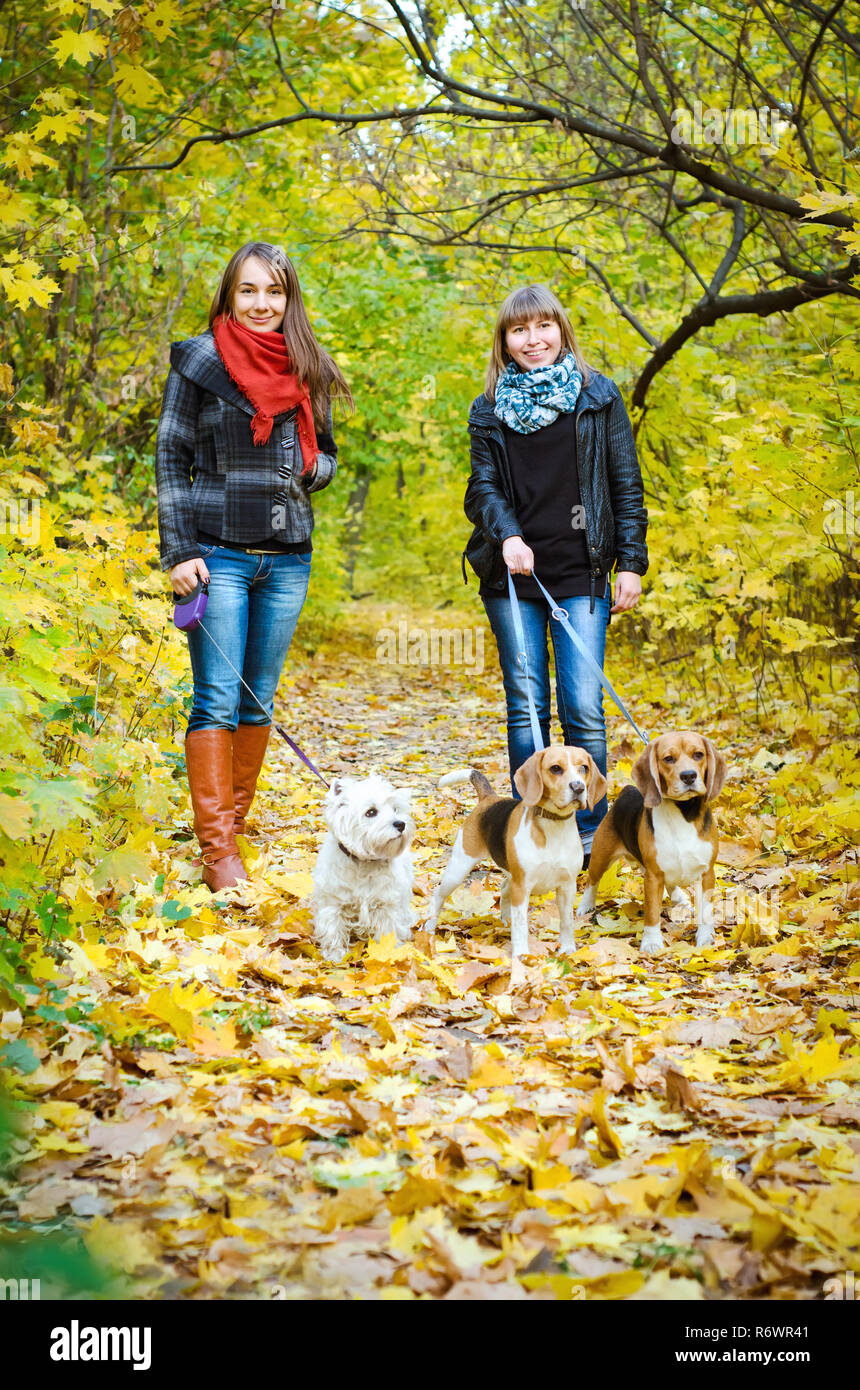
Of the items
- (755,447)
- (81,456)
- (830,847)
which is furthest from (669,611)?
(81,456)

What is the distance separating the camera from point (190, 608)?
4414 mm

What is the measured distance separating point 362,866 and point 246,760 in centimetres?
117

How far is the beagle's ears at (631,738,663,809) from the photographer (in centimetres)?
419

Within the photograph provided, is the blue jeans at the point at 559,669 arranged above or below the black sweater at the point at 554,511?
below

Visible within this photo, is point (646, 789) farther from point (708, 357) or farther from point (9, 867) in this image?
point (708, 357)

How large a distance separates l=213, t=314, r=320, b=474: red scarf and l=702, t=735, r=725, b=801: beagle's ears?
87.1 inches

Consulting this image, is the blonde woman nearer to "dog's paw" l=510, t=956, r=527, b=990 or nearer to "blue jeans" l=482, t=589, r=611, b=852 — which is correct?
"blue jeans" l=482, t=589, r=611, b=852

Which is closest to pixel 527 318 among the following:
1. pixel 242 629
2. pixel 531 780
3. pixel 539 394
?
pixel 539 394

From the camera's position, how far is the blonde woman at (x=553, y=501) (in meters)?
4.62

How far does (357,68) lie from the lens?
10.2 metres

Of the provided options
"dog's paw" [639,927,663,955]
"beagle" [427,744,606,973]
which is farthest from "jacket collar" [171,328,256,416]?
"dog's paw" [639,927,663,955]

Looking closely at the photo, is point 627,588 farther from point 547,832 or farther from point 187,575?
point 187,575

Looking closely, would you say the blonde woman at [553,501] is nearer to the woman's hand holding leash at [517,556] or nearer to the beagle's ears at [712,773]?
the woman's hand holding leash at [517,556]

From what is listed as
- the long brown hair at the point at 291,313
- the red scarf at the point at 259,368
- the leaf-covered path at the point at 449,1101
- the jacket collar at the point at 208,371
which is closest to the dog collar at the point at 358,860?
the leaf-covered path at the point at 449,1101
